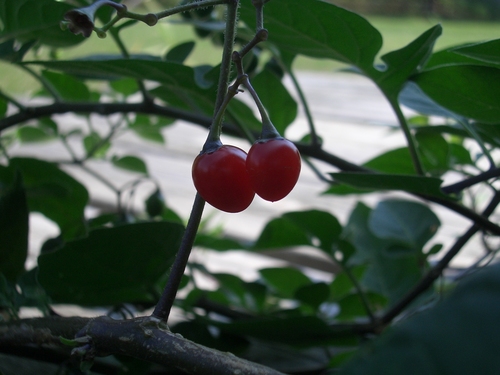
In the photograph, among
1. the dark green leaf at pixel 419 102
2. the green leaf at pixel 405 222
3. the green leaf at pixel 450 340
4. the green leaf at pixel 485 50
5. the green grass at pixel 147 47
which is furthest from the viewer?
the green grass at pixel 147 47

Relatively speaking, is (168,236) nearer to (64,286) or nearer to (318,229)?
(64,286)

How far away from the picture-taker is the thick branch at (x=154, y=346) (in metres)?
0.18

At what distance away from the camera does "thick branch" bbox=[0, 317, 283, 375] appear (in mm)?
179

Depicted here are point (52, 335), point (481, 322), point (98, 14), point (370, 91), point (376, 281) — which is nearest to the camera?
point (481, 322)

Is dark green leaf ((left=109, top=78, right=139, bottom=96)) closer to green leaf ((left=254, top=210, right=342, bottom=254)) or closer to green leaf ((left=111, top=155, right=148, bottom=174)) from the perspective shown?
green leaf ((left=111, top=155, right=148, bottom=174))

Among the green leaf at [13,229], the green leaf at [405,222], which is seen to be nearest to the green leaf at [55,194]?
the green leaf at [13,229]

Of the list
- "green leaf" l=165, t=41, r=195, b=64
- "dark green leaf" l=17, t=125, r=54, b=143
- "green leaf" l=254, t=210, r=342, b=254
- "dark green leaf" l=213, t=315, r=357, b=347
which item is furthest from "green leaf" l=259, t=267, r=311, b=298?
"dark green leaf" l=17, t=125, r=54, b=143

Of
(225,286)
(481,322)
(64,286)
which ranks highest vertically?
(481,322)

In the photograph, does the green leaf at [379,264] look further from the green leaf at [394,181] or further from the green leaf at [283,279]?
the green leaf at [394,181]

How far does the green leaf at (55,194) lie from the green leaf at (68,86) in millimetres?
147

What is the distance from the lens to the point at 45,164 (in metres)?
0.44

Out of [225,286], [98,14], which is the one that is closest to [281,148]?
[98,14]

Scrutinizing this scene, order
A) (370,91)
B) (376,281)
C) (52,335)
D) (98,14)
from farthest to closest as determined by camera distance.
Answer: (370,91)
(376,281)
(98,14)
(52,335)

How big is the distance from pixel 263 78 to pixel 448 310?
0.35 metres
